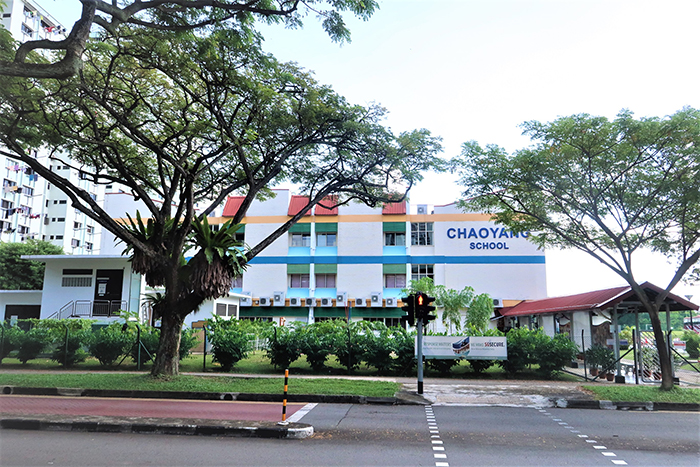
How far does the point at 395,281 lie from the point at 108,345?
2519 centimetres

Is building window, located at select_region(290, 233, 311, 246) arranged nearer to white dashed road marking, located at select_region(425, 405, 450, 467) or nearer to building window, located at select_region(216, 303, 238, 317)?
building window, located at select_region(216, 303, 238, 317)

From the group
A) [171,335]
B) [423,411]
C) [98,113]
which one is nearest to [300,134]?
[98,113]

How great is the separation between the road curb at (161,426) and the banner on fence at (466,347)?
34.6ft

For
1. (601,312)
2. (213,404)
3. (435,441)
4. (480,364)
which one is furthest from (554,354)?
(213,404)

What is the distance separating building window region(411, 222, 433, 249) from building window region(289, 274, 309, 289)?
942cm

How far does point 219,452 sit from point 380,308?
1338 inches

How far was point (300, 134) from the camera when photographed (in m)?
17.2

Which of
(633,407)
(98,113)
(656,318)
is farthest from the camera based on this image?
(98,113)

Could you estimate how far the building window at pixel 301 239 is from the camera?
4322 cm

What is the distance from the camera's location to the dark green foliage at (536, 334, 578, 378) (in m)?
18.8

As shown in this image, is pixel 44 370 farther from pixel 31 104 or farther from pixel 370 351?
pixel 370 351

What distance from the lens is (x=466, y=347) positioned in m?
19.0

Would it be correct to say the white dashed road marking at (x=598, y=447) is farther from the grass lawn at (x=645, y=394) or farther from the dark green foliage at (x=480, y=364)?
the dark green foliage at (x=480, y=364)

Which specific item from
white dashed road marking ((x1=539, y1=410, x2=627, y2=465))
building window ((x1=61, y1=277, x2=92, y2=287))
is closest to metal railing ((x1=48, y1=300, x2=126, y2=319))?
building window ((x1=61, y1=277, x2=92, y2=287))
